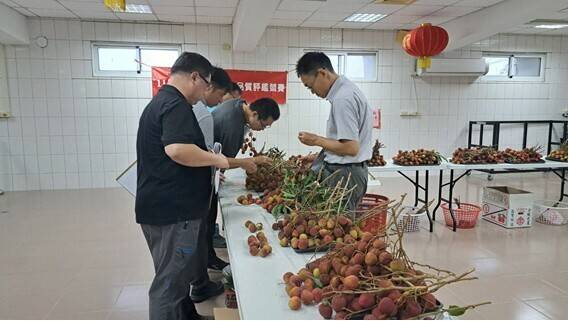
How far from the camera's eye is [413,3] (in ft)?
17.2

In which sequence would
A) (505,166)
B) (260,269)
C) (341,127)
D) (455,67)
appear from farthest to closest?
1. (455,67)
2. (505,166)
3. (341,127)
4. (260,269)

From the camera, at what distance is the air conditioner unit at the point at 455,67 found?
22.5 feet

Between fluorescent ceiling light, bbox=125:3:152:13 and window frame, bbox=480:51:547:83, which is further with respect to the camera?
window frame, bbox=480:51:547:83

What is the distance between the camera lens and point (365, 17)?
19.8 feet

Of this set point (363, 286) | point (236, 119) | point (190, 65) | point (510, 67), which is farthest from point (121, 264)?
point (510, 67)

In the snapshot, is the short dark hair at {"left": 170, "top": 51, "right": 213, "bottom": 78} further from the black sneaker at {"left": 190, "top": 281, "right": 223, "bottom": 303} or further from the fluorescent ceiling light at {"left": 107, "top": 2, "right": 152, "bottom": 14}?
the fluorescent ceiling light at {"left": 107, "top": 2, "right": 152, "bottom": 14}

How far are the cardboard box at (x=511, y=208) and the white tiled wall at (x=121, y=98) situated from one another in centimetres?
291

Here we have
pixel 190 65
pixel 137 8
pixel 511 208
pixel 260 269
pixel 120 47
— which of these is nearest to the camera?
pixel 260 269

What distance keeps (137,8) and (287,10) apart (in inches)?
82.6

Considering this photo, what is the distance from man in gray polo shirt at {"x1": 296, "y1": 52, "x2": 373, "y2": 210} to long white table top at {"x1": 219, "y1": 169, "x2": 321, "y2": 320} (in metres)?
0.48

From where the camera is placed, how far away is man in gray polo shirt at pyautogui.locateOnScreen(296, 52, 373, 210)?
210cm

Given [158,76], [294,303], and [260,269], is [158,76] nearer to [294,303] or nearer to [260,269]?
[260,269]

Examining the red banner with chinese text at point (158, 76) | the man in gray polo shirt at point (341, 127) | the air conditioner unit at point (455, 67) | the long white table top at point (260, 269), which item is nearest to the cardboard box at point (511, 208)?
the man in gray polo shirt at point (341, 127)

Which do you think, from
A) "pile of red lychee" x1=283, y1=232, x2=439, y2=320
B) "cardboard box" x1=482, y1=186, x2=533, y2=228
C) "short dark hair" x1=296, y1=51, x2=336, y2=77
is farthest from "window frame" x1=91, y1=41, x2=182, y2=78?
"pile of red lychee" x1=283, y1=232, x2=439, y2=320
